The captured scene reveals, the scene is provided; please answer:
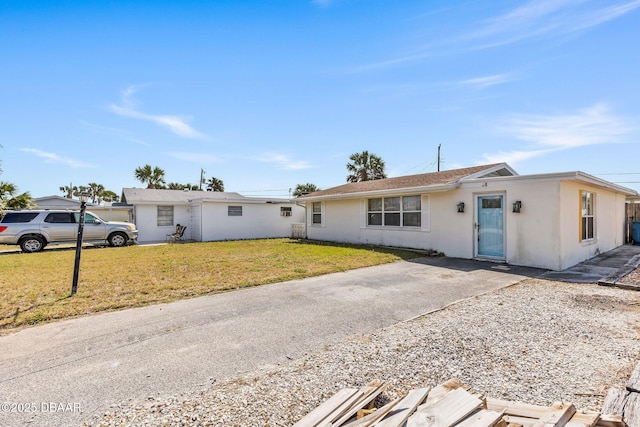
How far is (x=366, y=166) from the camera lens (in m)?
26.7

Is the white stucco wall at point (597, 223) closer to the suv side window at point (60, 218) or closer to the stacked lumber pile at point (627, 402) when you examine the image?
the stacked lumber pile at point (627, 402)

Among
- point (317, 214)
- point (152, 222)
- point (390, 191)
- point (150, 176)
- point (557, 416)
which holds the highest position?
point (150, 176)

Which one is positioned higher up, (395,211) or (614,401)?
(395,211)

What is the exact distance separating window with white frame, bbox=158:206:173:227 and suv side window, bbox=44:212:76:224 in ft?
15.8

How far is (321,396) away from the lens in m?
2.57

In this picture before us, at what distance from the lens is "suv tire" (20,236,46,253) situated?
43.3ft

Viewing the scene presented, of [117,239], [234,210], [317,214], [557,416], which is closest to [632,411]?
[557,416]

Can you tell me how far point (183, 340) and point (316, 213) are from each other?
14.0 m

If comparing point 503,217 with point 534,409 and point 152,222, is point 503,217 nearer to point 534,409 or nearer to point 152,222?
point 534,409

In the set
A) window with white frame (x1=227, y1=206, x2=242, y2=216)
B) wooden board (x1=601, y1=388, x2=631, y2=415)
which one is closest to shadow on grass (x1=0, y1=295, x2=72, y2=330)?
wooden board (x1=601, y1=388, x2=631, y2=415)

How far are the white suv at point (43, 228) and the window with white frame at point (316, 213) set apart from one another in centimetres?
→ 1018

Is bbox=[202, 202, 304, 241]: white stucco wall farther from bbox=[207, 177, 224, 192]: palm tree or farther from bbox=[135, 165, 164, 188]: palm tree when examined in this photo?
bbox=[207, 177, 224, 192]: palm tree

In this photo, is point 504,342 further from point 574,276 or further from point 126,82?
point 126,82

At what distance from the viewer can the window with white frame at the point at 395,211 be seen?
479 inches
